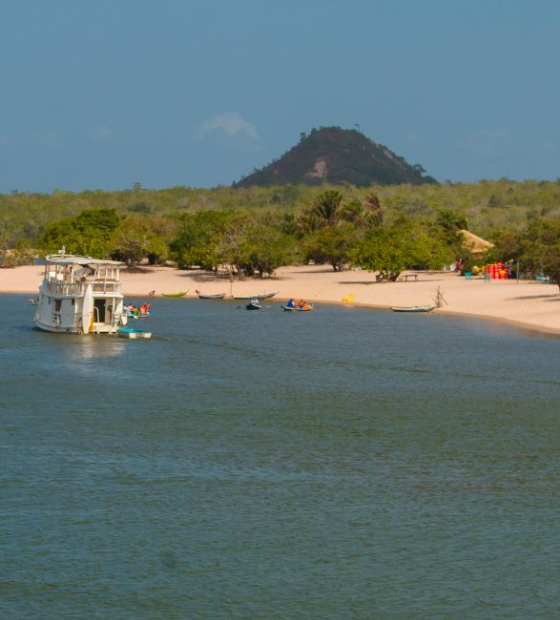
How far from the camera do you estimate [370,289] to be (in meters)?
118

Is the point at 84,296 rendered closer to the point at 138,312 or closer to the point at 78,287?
the point at 78,287

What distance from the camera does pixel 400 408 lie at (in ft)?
154

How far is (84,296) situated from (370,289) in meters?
49.1

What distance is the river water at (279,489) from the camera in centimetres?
2408

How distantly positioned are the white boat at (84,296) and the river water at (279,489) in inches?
520

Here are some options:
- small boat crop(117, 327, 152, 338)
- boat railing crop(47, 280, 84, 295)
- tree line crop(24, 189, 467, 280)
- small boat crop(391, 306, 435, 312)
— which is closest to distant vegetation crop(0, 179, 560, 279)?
tree line crop(24, 189, 467, 280)

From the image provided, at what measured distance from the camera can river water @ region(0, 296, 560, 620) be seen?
79.0 ft

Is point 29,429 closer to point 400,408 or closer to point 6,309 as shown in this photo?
point 400,408

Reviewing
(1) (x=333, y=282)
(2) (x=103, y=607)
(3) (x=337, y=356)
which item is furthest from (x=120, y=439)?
(1) (x=333, y=282)

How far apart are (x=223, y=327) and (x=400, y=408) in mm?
40295

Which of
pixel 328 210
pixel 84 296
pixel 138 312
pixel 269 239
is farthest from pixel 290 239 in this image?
pixel 84 296

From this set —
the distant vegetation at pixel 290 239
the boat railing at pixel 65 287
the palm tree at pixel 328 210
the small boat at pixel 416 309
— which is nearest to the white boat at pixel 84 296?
the boat railing at pixel 65 287

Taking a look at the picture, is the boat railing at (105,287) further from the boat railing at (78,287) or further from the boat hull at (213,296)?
the boat hull at (213,296)

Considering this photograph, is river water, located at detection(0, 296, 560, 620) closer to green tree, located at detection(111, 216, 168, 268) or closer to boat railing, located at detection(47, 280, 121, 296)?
boat railing, located at detection(47, 280, 121, 296)
